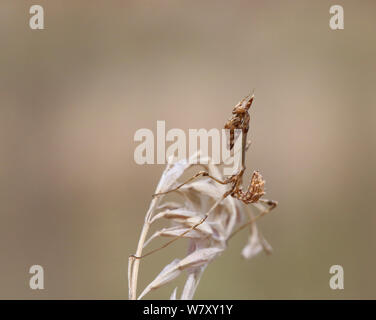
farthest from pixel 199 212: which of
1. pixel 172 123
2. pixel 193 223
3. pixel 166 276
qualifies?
pixel 172 123

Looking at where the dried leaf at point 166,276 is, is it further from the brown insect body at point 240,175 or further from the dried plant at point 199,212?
the brown insect body at point 240,175

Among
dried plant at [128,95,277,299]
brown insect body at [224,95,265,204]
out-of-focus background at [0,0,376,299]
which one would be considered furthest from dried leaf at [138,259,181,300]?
out-of-focus background at [0,0,376,299]

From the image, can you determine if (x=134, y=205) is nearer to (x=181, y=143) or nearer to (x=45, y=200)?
(x=45, y=200)

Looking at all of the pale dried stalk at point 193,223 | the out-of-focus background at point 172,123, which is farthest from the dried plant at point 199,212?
the out-of-focus background at point 172,123

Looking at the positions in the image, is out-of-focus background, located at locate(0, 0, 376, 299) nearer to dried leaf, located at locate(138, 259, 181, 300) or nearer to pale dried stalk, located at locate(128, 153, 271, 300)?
pale dried stalk, located at locate(128, 153, 271, 300)

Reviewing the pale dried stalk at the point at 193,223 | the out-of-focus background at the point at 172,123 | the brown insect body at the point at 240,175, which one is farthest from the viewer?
the out-of-focus background at the point at 172,123
